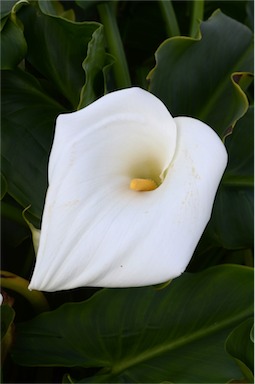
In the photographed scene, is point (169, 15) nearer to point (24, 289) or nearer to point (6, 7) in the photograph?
point (6, 7)

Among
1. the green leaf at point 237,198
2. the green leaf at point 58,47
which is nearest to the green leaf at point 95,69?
the green leaf at point 58,47

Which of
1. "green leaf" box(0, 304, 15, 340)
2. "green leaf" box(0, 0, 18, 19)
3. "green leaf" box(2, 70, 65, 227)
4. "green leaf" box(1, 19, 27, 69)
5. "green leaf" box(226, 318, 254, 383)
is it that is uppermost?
"green leaf" box(0, 0, 18, 19)

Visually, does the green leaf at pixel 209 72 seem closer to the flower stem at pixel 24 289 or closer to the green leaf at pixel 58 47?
the green leaf at pixel 58 47

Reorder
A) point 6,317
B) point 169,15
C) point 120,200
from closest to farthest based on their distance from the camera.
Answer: point 120,200 → point 6,317 → point 169,15

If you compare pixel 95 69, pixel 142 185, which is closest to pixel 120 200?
pixel 142 185

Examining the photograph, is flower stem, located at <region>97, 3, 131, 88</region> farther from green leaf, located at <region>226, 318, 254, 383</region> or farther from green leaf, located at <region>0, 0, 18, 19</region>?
green leaf, located at <region>226, 318, 254, 383</region>

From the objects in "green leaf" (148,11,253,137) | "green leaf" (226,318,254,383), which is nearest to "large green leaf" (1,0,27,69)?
"green leaf" (148,11,253,137)
